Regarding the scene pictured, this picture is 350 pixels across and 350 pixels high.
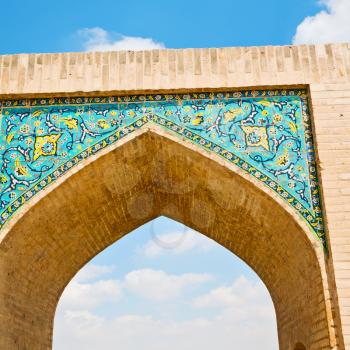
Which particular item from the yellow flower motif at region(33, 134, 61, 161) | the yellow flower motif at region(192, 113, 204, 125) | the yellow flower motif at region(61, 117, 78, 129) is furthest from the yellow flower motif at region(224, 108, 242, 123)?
the yellow flower motif at region(33, 134, 61, 161)

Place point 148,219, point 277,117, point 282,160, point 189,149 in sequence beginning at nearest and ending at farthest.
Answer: point 282,160
point 189,149
point 277,117
point 148,219

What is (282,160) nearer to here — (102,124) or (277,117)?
(277,117)

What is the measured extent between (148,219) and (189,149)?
2166 mm

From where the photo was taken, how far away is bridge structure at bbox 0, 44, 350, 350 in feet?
21.0

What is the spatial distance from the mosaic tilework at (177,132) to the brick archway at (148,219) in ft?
0.51

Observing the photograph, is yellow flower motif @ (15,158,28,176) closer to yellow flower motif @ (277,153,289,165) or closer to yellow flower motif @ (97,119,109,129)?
yellow flower motif @ (97,119,109,129)

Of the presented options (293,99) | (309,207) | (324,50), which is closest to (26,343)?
(309,207)

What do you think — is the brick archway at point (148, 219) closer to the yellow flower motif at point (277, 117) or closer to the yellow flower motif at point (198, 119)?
the yellow flower motif at point (198, 119)

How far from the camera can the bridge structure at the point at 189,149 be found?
21.0ft

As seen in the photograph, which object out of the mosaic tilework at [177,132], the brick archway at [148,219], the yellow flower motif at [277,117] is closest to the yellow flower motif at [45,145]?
the mosaic tilework at [177,132]

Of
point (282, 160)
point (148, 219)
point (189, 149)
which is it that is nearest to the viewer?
point (282, 160)

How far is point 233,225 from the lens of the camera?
25.2 feet

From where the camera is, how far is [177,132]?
22.0 ft

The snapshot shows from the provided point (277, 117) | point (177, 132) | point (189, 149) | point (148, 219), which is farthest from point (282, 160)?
point (148, 219)
